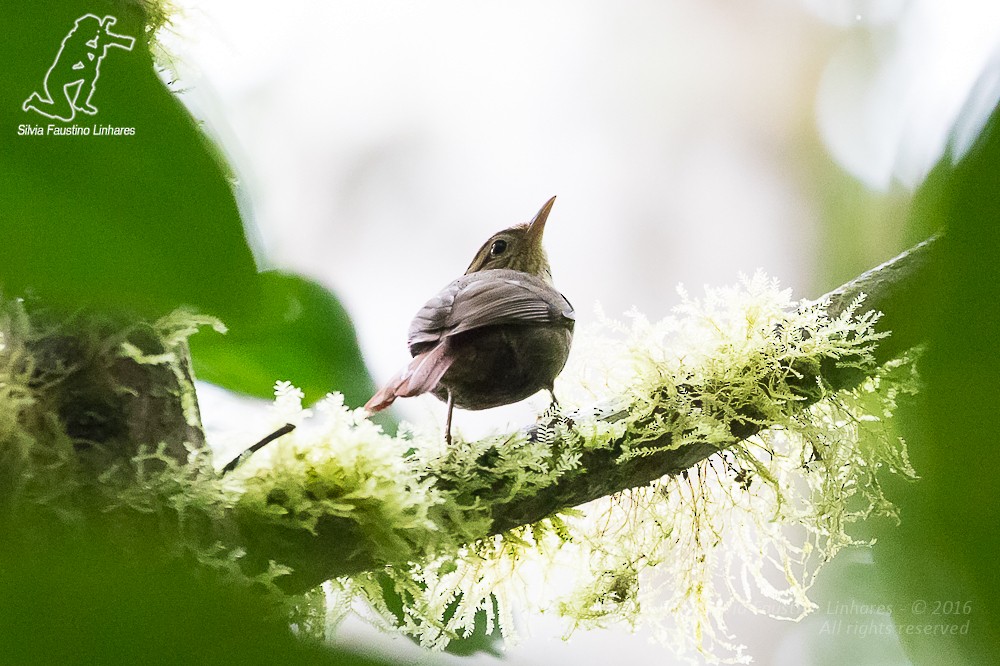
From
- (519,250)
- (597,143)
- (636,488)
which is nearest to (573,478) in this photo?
(636,488)

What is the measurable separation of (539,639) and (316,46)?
0.66 meters

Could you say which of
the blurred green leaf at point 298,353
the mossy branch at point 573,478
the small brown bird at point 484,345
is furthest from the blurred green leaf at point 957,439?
the blurred green leaf at point 298,353

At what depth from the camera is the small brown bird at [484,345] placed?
23.2 inches

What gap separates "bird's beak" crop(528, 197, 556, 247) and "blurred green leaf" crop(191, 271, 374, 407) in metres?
0.21

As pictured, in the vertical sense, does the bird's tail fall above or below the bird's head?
below

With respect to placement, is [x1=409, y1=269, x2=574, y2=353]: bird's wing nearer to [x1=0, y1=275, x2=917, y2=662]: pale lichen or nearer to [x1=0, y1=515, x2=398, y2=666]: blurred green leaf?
[x1=0, y1=275, x2=917, y2=662]: pale lichen

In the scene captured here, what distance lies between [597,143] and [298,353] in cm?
48

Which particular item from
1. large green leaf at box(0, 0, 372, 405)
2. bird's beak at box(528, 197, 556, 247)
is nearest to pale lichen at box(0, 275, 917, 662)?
bird's beak at box(528, 197, 556, 247)

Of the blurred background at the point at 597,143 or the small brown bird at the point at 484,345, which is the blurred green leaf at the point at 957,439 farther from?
the small brown bird at the point at 484,345

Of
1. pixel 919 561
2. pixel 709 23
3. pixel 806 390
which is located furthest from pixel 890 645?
pixel 709 23

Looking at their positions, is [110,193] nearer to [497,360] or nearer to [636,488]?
[497,360]

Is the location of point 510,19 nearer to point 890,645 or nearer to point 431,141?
point 431,141

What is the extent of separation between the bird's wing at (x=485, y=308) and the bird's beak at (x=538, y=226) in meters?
0.08

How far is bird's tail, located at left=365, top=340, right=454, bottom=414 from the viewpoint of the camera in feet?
1.88
